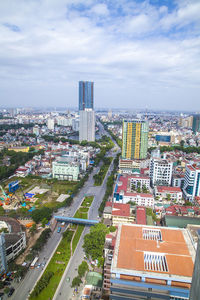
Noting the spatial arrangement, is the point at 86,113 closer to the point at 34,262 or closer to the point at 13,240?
the point at 13,240

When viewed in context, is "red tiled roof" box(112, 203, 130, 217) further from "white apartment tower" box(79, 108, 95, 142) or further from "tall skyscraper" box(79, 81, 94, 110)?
"tall skyscraper" box(79, 81, 94, 110)

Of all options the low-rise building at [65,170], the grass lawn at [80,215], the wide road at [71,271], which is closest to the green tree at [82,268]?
the wide road at [71,271]

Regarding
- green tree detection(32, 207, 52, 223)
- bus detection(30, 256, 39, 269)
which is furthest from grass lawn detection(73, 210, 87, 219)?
bus detection(30, 256, 39, 269)

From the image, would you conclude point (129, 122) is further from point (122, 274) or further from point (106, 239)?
point (122, 274)

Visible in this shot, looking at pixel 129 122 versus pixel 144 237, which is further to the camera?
pixel 129 122

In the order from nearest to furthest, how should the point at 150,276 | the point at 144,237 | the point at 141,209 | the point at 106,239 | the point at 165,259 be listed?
1. the point at 150,276
2. the point at 165,259
3. the point at 144,237
4. the point at 106,239
5. the point at 141,209

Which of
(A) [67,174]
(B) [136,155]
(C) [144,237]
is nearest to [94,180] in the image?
(A) [67,174]

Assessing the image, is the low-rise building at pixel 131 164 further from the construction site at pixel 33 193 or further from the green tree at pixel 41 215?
the green tree at pixel 41 215
